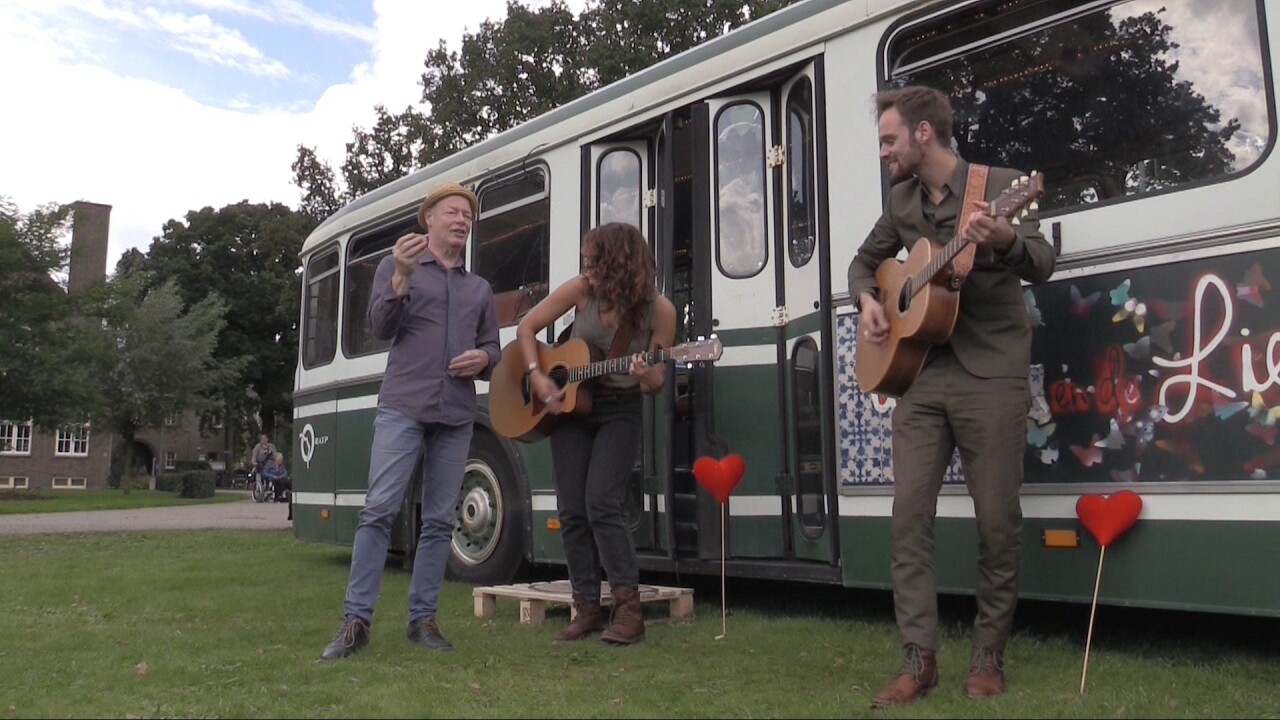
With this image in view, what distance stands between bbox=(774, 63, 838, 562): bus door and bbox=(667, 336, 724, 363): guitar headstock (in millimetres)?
663

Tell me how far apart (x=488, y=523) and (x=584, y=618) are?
2434 millimetres

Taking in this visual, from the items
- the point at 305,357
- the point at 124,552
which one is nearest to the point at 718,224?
the point at 305,357

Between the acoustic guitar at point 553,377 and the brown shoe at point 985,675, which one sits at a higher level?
the acoustic guitar at point 553,377

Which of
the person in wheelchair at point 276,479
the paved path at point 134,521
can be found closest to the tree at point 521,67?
the person in wheelchair at point 276,479

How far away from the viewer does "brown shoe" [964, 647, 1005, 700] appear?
3.98 m

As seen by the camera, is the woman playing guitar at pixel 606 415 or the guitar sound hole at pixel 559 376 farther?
the guitar sound hole at pixel 559 376

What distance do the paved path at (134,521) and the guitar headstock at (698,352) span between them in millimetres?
12165

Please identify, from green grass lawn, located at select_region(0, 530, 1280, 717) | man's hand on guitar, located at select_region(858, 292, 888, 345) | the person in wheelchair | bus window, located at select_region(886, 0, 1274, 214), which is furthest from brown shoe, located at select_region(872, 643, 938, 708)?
the person in wheelchair

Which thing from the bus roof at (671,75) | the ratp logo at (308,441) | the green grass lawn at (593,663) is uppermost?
the bus roof at (671,75)

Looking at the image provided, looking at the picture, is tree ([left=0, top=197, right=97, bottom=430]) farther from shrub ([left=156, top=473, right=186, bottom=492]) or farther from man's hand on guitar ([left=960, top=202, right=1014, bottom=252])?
man's hand on guitar ([left=960, top=202, right=1014, bottom=252])

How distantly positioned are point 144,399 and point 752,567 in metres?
32.5

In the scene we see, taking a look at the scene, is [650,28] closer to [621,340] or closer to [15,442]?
[621,340]

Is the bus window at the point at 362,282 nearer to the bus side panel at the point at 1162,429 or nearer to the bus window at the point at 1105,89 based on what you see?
the bus window at the point at 1105,89

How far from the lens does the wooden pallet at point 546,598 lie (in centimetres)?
600
